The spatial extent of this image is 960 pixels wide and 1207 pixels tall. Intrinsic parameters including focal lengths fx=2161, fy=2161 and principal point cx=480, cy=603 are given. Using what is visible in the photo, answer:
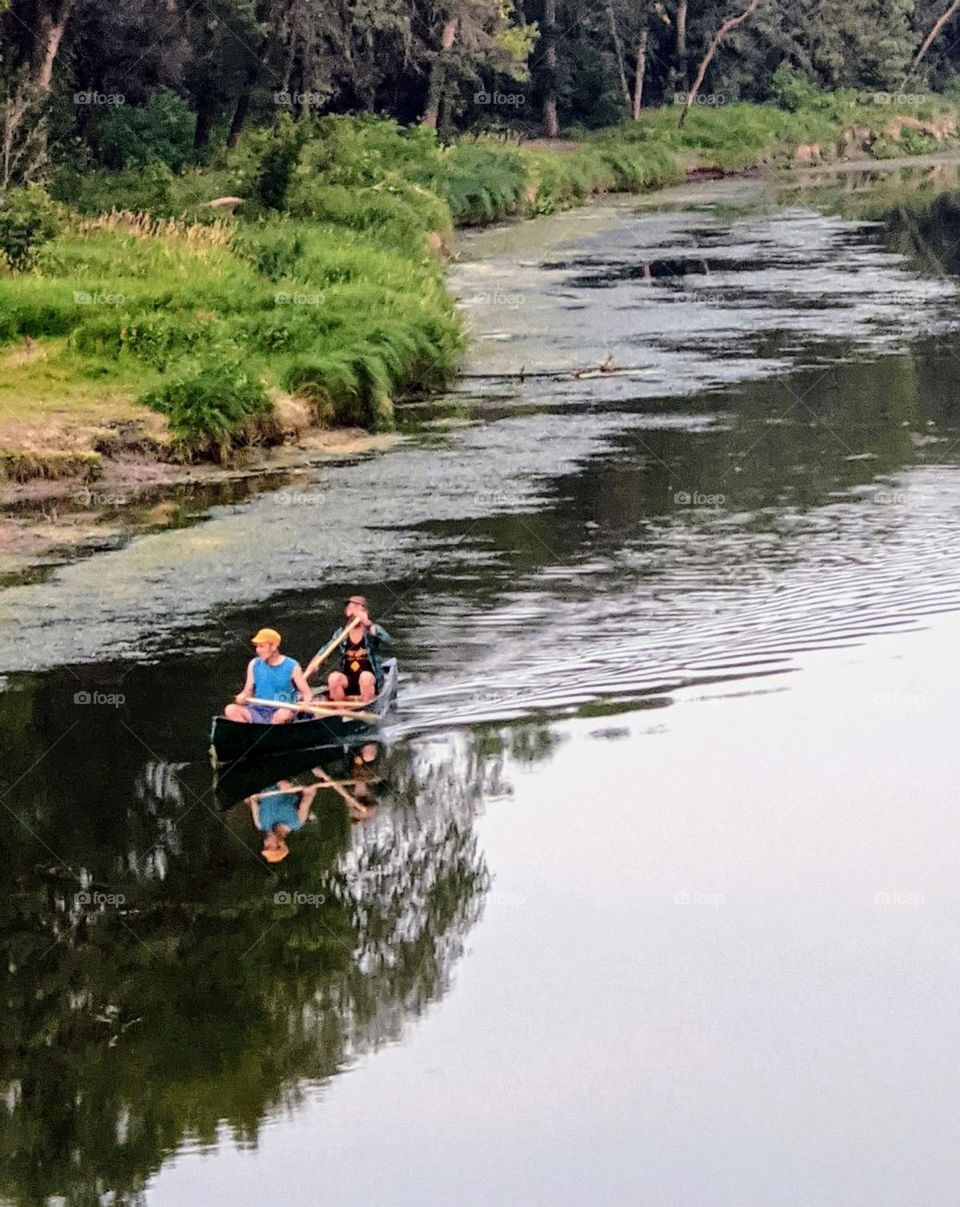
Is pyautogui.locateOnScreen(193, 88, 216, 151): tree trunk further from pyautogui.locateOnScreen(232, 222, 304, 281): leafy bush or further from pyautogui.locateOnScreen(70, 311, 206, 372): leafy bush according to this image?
pyautogui.locateOnScreen(70, 311, 206, 372): leafy bush

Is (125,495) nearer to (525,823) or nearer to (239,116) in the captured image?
(525,823)

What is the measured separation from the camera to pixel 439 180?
5675 cm

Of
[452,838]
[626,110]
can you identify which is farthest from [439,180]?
[452,838]

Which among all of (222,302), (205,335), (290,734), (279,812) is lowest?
(279,812)

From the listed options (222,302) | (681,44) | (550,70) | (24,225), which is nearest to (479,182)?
(550,70)

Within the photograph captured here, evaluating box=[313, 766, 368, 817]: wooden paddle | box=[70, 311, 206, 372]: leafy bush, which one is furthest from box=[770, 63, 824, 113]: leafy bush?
box=[313, 766, 368, 817]: wooden paddle

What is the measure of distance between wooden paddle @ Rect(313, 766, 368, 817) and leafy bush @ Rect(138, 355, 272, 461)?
1078 centimetres

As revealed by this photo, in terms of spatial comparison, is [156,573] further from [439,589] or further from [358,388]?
[358,388]

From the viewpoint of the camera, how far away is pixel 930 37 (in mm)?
96625

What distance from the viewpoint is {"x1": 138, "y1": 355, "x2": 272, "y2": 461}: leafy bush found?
91.7ft

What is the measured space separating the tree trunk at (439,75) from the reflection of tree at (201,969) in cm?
4983

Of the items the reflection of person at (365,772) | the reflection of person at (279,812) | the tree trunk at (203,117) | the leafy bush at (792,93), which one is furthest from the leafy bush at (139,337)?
the leafy bush at (792,93)

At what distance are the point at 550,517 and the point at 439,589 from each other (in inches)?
139

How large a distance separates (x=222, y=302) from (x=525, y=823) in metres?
18.0
